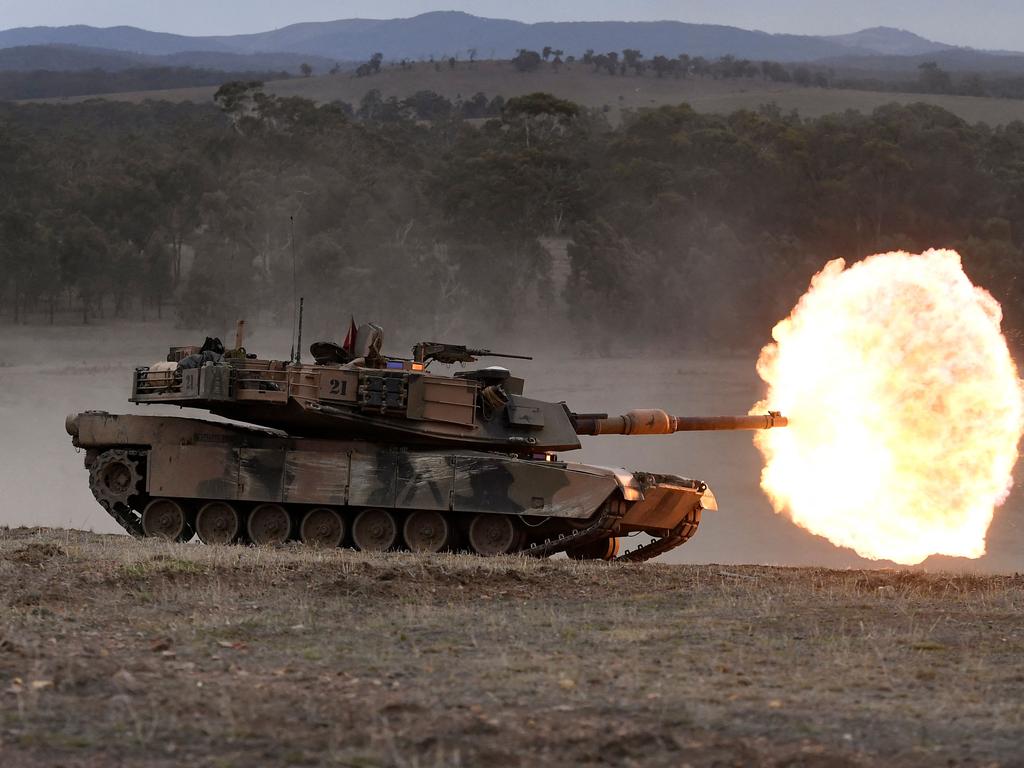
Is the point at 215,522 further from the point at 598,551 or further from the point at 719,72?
the point at 719,72

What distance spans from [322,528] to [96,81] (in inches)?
4542

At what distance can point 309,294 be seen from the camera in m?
57.7

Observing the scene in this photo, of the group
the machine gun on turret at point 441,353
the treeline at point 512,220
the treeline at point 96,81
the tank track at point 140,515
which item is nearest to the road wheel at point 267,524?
the tank track at point 140,515

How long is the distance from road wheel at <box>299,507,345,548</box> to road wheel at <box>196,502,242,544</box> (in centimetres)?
97

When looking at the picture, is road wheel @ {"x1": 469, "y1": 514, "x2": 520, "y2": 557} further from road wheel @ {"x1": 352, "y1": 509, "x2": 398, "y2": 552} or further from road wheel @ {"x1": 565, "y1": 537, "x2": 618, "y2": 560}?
road wheel @ {"x1": 565, "y1": 537, "x2": 618, "y2": 560}

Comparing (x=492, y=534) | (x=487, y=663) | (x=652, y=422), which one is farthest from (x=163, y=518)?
(x=487, y=663)

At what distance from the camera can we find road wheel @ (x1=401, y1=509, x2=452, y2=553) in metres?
21.3

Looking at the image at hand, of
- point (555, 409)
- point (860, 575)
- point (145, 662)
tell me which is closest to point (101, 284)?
point (555, 409)

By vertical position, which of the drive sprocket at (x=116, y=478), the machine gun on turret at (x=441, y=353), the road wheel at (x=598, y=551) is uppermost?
the machine gun on turret at (x=441, y=353)

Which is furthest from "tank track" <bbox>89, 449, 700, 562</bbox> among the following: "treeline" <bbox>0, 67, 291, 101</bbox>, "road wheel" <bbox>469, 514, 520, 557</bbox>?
"treeline" <bbox>0, 67, 291, 101</bbox>

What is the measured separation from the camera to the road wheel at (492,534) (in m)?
21.3

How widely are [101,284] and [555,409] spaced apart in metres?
40.6

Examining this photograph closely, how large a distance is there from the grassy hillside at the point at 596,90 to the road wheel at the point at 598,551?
7921 centimetres

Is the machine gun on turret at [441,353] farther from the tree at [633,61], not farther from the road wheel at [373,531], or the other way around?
the tree at [633,61]
